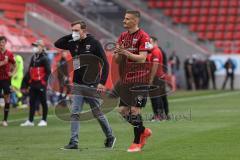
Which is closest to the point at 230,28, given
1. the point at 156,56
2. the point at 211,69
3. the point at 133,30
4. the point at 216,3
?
the point at 216,3

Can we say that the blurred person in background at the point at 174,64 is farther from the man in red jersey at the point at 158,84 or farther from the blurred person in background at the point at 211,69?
the man in red jersey at the point at 158,84

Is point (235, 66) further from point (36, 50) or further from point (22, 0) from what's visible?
point (36, 50)

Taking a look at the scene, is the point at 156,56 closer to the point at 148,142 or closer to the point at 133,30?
the point at 148,142

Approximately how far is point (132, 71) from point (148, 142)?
1.87 metres

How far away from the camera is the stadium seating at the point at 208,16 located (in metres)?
44.8

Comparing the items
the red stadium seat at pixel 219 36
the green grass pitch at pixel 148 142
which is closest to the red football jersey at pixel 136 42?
the green grass pitch at pixel 148 142

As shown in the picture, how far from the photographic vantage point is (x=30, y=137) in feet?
47.9

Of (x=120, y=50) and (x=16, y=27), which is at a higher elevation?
(x=16, y=27)

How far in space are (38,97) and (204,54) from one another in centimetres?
2508

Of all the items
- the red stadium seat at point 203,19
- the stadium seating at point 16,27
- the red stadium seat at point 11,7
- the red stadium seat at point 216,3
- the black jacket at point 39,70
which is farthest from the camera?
the red stadium seat at point 216,3

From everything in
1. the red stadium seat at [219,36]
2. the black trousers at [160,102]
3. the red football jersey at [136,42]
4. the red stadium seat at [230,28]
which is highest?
the red stadium seat at [230,28]

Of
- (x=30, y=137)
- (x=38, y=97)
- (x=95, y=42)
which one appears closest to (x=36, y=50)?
(x=38, y=97)

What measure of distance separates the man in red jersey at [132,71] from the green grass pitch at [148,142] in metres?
0.42

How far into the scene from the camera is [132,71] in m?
11.9
